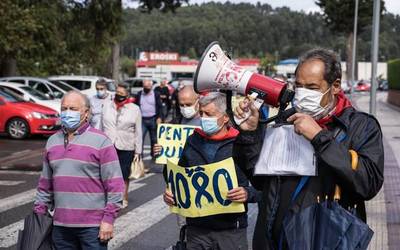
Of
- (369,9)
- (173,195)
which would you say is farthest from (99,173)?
(369,9)

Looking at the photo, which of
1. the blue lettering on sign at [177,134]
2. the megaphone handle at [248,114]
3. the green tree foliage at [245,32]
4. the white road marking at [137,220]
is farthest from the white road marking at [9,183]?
the green tree foliage at [245,32]

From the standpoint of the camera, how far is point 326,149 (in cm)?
264

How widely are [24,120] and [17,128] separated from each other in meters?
0.33

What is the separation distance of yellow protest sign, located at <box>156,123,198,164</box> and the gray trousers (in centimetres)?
276

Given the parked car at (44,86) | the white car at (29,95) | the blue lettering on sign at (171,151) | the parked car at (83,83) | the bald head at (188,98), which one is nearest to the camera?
the bald head at (188,98)

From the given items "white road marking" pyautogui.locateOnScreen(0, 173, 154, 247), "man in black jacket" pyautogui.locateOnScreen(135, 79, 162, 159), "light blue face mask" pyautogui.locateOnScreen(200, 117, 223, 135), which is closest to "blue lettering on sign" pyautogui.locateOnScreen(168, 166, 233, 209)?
"light blue face mask" pyautogui.locateOnScreen(200, 117, 223, 135)

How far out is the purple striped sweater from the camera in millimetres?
4082

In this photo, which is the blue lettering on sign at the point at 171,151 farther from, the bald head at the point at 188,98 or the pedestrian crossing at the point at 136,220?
the pedestrian crossing at the point at 136,220

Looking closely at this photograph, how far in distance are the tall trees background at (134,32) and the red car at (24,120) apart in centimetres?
470

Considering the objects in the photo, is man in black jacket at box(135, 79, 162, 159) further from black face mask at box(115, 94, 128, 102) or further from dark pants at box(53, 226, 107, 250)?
dark pants at box(53, 226, 107, 250)

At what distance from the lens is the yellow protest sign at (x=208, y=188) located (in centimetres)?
393

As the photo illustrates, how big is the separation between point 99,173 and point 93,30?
2842 cm

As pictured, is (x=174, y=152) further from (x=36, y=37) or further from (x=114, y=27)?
(x=114, y=27)

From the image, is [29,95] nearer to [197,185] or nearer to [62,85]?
[62,85]
